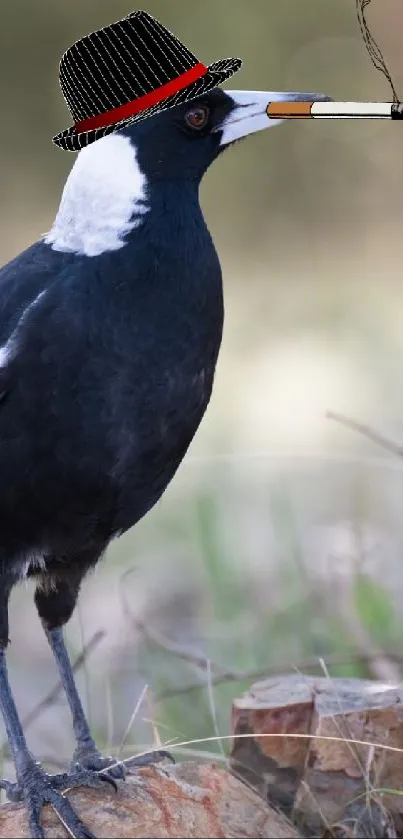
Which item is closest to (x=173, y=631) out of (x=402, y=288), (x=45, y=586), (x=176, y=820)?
(x=45, y=586)

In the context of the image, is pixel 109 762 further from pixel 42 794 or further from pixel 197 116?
pixel 197 116

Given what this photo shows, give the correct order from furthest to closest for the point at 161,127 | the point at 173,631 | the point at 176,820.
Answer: the point at 173,631 < the point at 161,127 < the point at 176,820

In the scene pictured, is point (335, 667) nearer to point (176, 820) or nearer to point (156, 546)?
point (176, 820)

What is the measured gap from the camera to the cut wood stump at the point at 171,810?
2.15 meters

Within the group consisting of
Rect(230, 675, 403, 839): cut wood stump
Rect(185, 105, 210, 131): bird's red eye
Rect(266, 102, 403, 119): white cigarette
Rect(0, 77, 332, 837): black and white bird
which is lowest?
Rect(230, 675, 403, 839): cut wood stump

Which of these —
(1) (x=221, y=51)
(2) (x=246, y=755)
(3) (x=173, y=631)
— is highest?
(1) (x=221, y=51)

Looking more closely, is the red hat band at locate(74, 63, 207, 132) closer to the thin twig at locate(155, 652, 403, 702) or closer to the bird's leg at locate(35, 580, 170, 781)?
the bird's leg at locate(35, 580, 170, 781)

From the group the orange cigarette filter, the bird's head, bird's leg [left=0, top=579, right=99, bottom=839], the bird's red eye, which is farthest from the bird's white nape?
bird's leg [left=0, top=579, right=99, bottom=839]

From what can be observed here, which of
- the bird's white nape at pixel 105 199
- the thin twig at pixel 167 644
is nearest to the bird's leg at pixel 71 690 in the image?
the thin twig at pixel 167 644

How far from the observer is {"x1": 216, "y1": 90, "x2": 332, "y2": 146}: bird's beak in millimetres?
2344

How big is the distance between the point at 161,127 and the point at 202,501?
1.99 metres

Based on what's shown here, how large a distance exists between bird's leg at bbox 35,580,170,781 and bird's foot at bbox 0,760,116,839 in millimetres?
43

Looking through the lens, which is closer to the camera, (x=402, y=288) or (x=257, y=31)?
(x=402, y=288)

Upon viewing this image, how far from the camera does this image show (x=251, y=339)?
509 cm
